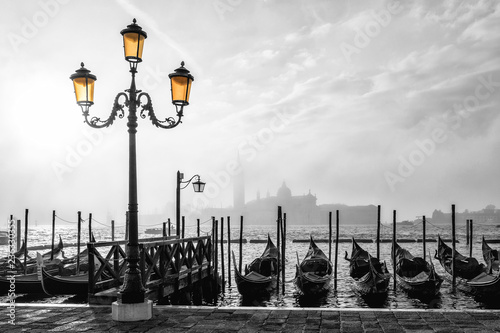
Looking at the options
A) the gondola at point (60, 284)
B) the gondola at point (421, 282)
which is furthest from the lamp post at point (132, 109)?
the gondola at point (421, 282)

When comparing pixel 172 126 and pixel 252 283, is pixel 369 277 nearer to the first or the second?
pixel 252 283

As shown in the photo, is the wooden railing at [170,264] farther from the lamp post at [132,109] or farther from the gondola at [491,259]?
the gondola at [491,259]

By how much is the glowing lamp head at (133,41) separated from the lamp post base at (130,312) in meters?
3.09

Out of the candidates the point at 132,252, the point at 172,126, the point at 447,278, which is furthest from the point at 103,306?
the point at 447,278

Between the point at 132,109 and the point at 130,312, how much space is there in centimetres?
260

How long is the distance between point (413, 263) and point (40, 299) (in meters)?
12.9

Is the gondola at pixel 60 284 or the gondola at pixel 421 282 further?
the gondola at pixel 421 282

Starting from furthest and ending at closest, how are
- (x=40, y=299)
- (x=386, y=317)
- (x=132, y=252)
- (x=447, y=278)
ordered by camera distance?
(x=447, y=278) < (x=40, y=299) < (x=132, y=252) < (x=386, y=317)

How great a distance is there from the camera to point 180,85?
6.43 metres

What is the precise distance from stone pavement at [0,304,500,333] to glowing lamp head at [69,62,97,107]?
2834 millimetres

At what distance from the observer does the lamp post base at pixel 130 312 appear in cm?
592

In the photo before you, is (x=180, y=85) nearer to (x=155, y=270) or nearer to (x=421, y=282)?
(x=155, y=270)

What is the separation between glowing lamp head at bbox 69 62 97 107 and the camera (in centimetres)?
641

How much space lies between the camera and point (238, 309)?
6457mm
